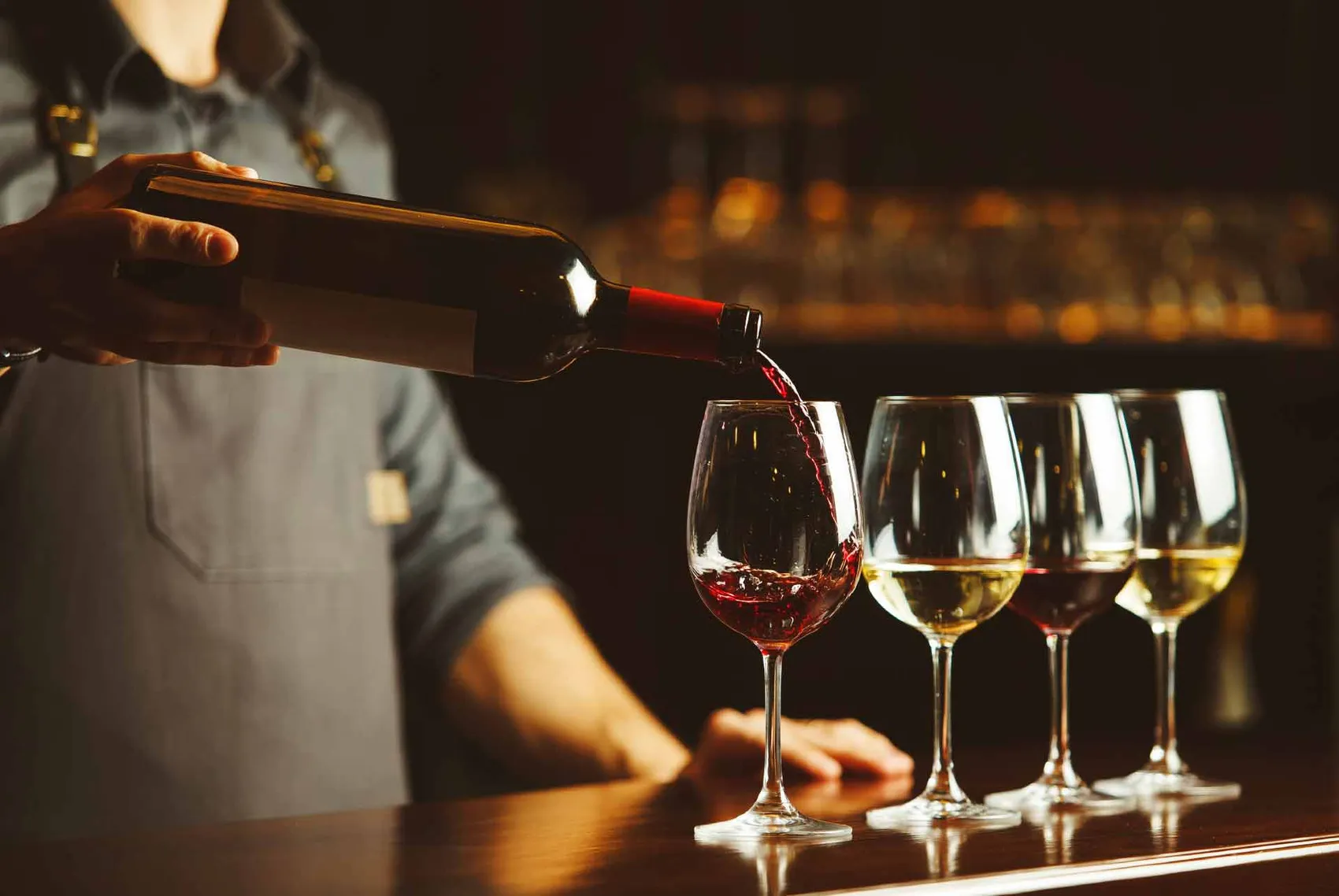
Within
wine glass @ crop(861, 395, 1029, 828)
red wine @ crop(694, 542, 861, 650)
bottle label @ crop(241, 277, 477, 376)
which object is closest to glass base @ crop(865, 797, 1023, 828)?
wine glass @ crop(861, 395, 1029, 828)

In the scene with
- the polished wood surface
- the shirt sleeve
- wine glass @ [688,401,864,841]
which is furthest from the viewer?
the shirt sleeve

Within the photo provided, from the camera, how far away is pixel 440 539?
66.2 inches

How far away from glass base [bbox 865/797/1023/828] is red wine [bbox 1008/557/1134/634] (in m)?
0.13

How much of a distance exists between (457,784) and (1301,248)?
2133mm

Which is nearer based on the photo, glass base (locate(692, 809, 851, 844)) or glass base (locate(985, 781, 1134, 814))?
glass base (locate(692, 809, 851, 844))

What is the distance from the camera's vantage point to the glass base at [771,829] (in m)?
0.87

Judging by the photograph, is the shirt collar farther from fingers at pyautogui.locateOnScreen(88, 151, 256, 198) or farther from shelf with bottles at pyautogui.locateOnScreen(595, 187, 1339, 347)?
shelf with bottles at pyautogui.locateOnScreen(595, 187, 1339, 347)

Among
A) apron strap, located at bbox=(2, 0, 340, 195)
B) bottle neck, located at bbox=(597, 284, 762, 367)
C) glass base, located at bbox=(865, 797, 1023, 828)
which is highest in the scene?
apron strap, located at bbox=(2, 0, 340, 195)

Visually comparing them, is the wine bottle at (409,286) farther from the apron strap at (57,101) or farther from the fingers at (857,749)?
the apron strap at (57,101)

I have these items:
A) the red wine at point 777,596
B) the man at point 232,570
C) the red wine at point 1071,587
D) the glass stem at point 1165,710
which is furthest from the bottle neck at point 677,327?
the man at point 232,570

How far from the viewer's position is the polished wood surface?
77cm

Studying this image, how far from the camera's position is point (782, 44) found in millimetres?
3645

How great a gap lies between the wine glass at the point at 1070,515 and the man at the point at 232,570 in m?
0.46

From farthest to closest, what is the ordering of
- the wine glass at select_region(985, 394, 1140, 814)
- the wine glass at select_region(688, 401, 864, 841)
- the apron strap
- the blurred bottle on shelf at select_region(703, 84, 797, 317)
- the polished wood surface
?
the blurred bottle on shelf at select_region(703, 84, 797, 317) → the apron strap → the wine glass at select_region(985, 394, 1140, 814) → the wine glass at select_region(688, 401, 864, 841) → the polished wood surface
